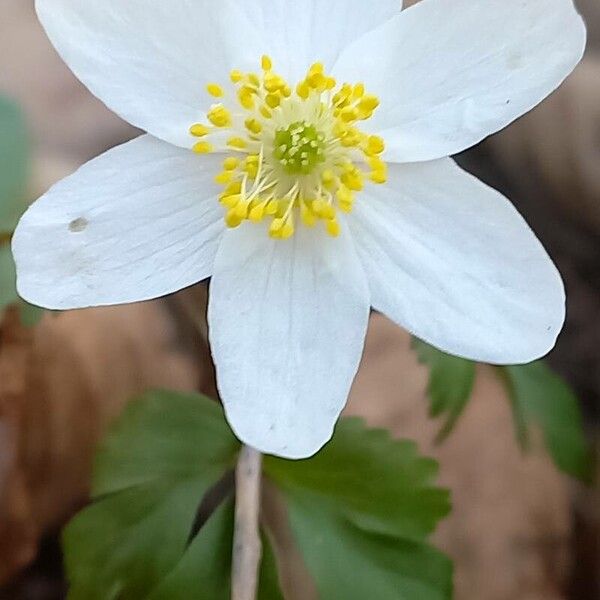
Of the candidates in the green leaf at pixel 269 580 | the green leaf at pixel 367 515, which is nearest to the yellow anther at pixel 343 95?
the green leaf at pixel 367 515

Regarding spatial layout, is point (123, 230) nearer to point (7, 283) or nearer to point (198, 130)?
point (198, 130)

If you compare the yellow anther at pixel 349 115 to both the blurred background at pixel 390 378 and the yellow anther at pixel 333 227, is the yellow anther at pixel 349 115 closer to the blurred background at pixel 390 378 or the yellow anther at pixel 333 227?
the yellow anther at pixel 333 227

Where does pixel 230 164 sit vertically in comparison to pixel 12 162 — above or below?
above

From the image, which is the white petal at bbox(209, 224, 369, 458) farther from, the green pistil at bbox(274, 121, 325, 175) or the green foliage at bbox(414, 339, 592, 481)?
the green foliage at bbox(414, 339, 592, 481)

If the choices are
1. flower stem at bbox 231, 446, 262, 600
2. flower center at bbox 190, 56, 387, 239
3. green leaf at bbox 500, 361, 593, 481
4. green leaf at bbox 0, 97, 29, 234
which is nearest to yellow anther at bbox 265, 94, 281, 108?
flower center at bbox 190, 56, 387, 239

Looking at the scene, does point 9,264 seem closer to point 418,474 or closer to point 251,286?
point 251,286

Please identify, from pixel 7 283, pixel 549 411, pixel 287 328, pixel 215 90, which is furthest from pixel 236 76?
pixel 549 411

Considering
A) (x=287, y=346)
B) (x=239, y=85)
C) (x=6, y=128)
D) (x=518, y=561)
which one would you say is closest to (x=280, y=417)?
(x=287, y=346)
